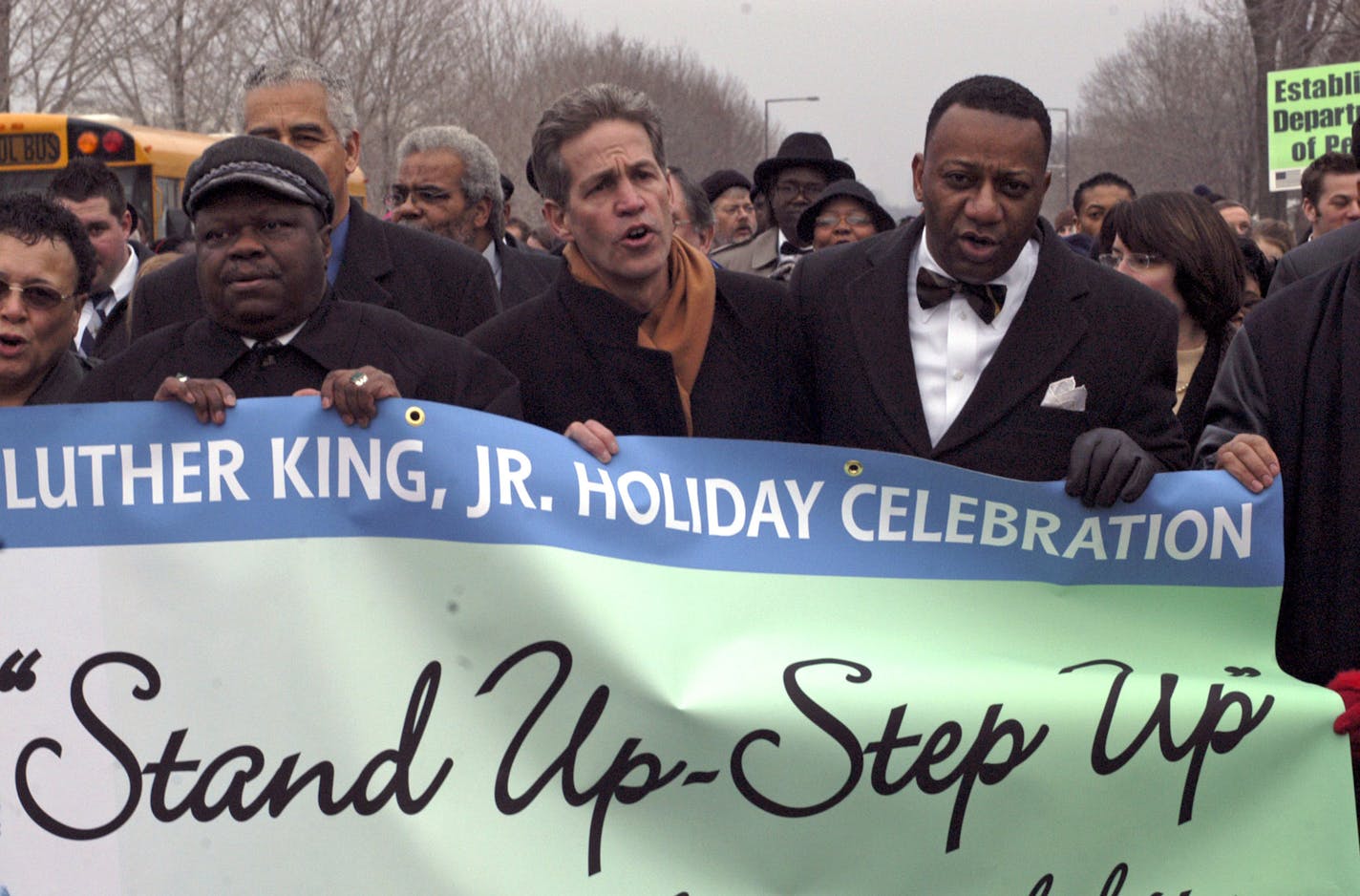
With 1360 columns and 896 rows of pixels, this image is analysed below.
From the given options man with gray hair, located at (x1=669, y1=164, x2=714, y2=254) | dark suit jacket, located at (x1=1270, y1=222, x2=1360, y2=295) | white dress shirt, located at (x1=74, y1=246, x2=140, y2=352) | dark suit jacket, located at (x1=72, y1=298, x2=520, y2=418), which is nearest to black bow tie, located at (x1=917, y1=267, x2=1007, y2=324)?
dark suit jacket, located at (x1=72, y1=298, x2=520, y2=418)

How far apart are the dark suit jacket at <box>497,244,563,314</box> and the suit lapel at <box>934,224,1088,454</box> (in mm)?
3614

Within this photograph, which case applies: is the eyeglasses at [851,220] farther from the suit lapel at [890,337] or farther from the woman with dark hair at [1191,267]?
the suit lapel at [890,337]

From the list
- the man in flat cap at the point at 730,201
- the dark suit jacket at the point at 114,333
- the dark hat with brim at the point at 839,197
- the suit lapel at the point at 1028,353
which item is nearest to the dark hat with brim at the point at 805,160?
the dark hat with brim at the point at 839,197

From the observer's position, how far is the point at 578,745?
3.07 meters

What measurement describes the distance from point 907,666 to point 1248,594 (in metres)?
0.66

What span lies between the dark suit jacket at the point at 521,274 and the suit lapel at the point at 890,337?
133 inches

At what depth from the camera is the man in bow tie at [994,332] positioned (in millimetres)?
3395

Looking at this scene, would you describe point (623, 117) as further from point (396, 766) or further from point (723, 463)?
point (396, 766)

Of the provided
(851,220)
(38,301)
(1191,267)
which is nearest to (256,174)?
(38,301)

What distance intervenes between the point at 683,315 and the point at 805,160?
4.71 metres

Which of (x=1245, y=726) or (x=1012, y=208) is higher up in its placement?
(x=1012, y=208)

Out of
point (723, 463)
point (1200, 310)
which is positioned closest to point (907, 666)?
point (723, 463)

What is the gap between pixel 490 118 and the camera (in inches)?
1666

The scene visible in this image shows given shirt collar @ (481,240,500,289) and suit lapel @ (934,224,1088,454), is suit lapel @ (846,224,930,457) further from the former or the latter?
shirt collar @ (481,240,500,289)
